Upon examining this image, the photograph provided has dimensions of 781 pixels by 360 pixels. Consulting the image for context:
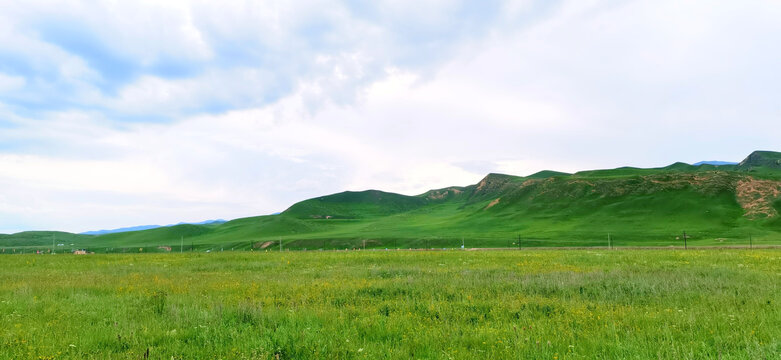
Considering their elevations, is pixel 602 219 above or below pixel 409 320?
below

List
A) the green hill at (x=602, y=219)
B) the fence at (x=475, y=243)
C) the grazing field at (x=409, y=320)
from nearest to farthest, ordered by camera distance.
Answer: the grazing field at (x=409, y=320) < the fence at (x=475, y=243) < the green hill at (x=602, y=219)

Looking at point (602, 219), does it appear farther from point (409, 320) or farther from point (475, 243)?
point (409, 320)

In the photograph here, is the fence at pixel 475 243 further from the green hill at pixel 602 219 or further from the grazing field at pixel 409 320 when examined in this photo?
the grazing field at pixel 409 320

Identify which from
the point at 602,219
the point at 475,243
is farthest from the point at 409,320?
the point at 602,219

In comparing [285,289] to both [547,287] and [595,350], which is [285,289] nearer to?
[547,287]

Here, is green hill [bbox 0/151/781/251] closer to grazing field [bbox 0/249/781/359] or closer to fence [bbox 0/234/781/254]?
fence [bbox 0/234/781/254]

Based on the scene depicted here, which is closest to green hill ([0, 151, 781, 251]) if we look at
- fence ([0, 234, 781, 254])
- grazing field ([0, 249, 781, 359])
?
fence ([0, 234, 781, 254])

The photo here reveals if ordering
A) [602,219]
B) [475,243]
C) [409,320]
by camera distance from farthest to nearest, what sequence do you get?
1. [602,219]
2. [475,243]
3. [409,320]

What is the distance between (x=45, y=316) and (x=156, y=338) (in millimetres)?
5088

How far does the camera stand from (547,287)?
14641 mm

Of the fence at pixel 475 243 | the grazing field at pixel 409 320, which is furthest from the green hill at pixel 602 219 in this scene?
the grazing field at pixel 409 320

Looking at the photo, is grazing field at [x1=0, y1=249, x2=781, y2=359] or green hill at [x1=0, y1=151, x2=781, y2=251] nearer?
grazing field at [x1=0, y1=249, x2=781, y2=359]

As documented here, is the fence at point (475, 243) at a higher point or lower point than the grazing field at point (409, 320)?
lower

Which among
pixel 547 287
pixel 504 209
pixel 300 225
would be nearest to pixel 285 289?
pixel 547 287
